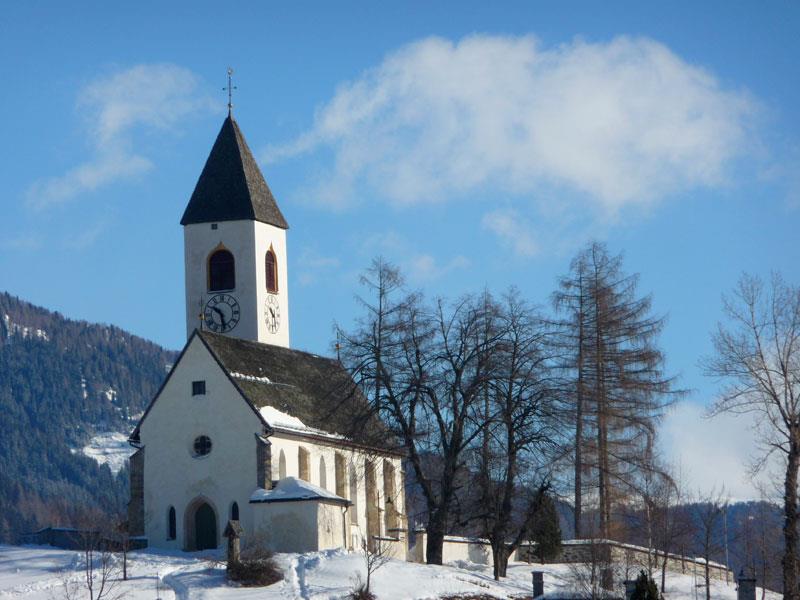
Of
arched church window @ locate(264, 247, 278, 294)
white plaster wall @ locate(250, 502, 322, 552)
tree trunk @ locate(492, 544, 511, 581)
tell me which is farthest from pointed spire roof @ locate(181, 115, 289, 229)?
tree trunk @ locate(492, 544, 511, 581)

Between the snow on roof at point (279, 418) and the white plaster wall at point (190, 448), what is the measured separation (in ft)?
2.08

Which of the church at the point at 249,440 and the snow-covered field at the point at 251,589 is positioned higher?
the church at the point at 249,440

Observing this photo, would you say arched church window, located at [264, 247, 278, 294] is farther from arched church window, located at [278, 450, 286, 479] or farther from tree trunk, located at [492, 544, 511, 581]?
tree trunk, located at [492, 544, 511, 581]

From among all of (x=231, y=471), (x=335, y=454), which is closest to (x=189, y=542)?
(x=231, y=471)

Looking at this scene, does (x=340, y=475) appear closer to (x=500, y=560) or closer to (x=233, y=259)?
(x=500, y=560)

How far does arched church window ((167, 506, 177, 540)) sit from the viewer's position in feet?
202

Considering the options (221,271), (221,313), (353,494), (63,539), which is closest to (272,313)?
(221,313)

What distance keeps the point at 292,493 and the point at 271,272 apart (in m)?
16.5

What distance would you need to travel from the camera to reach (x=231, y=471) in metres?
61.2

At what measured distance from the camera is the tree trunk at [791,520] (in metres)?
42.1

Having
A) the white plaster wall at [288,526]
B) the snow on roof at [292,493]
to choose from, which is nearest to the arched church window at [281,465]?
the snow on roof at [292,493]

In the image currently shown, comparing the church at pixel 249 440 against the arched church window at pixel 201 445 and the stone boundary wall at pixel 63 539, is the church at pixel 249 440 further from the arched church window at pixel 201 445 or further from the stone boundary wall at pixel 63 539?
the stone boundary wall at pixel 63 539

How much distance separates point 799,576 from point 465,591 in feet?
38.8

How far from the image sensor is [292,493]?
59.2 metres
